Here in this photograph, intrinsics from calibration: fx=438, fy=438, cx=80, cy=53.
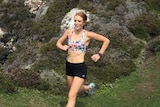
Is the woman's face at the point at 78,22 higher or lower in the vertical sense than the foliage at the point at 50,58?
higher

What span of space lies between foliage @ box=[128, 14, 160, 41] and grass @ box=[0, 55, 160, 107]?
6481 mm

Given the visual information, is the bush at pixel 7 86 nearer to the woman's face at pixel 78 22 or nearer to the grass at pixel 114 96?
the grass at pixel 114 96

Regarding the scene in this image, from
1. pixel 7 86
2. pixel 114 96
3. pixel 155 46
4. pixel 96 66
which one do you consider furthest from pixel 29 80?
pixel 155 46

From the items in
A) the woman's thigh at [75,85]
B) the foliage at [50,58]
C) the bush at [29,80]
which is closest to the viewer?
the woman's thigh at [75,85]

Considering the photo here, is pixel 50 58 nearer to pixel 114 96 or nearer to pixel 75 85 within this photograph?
pixel 114 96

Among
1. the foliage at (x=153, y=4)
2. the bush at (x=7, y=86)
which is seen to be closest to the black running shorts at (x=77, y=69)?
the bush at (x=7, y=86)

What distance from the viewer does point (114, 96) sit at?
1529cm

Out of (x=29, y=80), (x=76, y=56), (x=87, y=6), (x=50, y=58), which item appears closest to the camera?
(x=76, y=56)

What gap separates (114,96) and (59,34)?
1045cm

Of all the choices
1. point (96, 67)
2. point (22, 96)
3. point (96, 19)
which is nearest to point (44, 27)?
point (96, 19)

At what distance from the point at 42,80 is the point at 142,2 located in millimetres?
15132

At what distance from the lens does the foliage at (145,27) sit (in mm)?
24297

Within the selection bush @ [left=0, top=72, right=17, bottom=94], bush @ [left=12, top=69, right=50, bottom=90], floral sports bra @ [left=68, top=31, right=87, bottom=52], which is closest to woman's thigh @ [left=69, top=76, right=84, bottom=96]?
floral sports bra @ [left=68, top=31, right=87, bottom=52]

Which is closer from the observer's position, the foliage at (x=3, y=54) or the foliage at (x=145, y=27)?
the foliage at (x=145, y=27)
